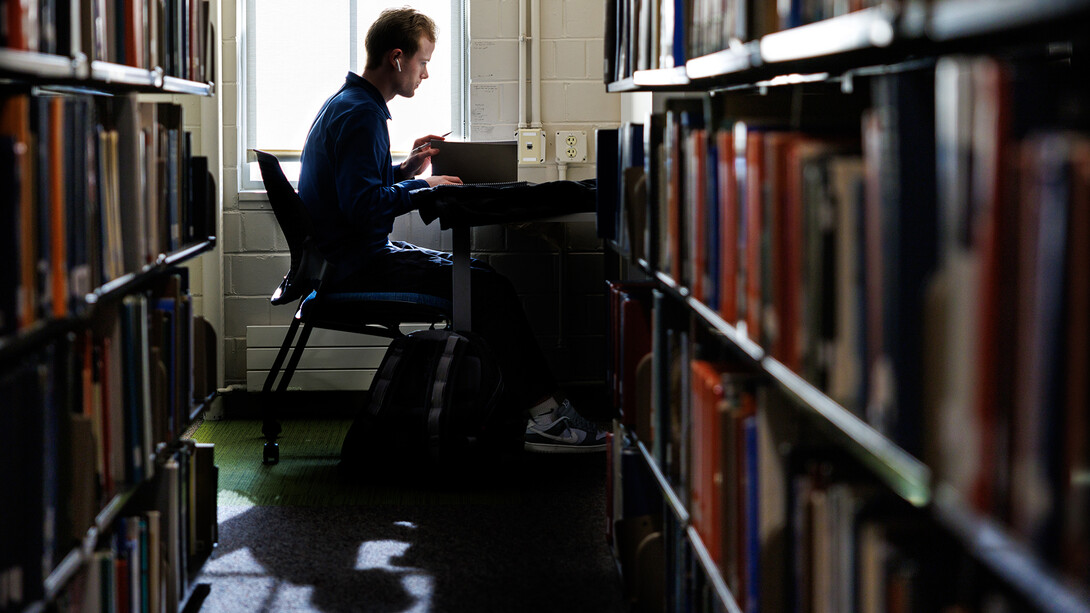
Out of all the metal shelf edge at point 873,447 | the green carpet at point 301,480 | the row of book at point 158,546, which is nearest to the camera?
the metal shelf edge at point 873,447

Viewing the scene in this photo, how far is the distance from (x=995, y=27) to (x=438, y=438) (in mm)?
2121

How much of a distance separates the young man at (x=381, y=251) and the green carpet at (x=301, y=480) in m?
0.32

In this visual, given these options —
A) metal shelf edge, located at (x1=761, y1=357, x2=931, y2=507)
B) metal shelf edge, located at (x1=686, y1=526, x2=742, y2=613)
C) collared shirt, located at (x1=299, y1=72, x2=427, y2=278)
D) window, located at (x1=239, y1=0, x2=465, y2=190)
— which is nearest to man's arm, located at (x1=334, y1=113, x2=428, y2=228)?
collared shirt, located at (x1=299, y1=72, x2=427, y2=278)

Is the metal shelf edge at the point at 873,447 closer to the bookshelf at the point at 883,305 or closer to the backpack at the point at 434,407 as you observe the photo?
the bookshelf at the point at 883,305

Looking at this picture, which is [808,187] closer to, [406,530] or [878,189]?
[878,189]

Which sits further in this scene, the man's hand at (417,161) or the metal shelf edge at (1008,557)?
the man's hand at (417,161)

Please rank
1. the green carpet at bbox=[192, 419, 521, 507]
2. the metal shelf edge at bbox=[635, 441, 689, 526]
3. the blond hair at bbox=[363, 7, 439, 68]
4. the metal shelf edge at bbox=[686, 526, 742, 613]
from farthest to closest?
the blond hair at bbox=[363, 7, 439, 68] < the green carpet at bbox=[192, 419, 521, 507] < the metal shelf edge at bbox=[635, 441, 689, 526] < the metal shelf edge at bbox=[686, 526, 742, 613]

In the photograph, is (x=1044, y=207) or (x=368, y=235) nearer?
(x=1044, y=207)

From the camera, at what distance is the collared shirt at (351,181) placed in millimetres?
2709

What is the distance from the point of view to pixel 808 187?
35.3 inches

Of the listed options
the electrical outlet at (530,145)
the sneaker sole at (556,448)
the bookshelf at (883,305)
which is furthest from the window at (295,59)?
the bookshelf at (883,305)

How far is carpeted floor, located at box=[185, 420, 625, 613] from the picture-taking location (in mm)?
1982

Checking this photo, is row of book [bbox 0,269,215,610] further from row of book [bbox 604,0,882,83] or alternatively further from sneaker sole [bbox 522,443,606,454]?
sneaker sole [bbox 522,443,606,454]

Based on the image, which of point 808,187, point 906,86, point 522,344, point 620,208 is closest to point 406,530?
point 522,344
